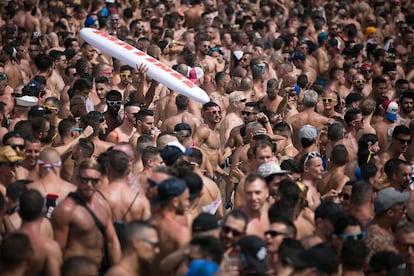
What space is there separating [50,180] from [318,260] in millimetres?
3242

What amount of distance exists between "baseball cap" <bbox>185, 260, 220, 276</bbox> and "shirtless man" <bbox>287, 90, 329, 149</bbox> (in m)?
6.31

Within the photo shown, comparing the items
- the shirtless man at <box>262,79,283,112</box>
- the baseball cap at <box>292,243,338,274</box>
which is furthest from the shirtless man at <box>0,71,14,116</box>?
the baseball cap at <box>292,243,338,274</box>

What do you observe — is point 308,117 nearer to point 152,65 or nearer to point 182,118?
point 182,118

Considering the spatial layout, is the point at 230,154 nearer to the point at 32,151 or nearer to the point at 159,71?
the point at 159,71

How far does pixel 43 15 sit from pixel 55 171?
1160cm

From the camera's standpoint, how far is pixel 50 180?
26.0ft

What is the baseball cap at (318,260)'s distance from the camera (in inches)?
228

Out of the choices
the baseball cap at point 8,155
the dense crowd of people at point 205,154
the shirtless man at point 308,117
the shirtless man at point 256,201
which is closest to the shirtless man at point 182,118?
the dense crowd of people at point 205,154

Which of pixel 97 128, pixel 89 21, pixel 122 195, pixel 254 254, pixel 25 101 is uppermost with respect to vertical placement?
pixel 254 254

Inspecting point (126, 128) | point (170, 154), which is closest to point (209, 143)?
point (126, 128)

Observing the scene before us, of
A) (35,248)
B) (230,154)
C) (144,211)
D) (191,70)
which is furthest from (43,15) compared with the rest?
(35,248)

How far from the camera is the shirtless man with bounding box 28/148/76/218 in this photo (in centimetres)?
783

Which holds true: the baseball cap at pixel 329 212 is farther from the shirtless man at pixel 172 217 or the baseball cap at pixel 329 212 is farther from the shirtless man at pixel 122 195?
the shirtless man at pixel 122 195

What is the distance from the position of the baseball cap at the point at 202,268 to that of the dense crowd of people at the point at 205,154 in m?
0.01
